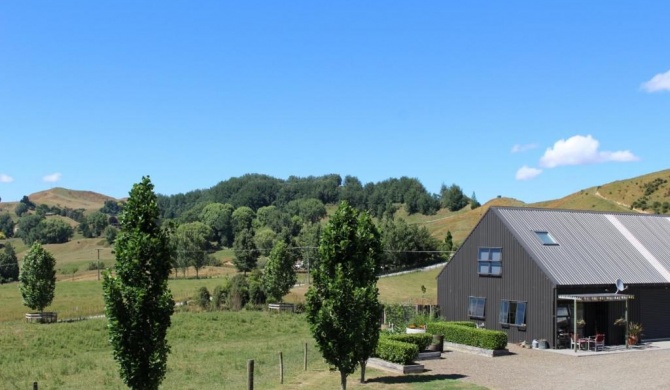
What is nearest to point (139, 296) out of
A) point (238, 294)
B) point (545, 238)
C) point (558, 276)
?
point (558, 276)

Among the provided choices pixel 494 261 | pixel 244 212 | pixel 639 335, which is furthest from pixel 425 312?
pixel 244 212

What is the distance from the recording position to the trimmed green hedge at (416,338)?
26.9m

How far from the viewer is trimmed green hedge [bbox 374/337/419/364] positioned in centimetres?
2450

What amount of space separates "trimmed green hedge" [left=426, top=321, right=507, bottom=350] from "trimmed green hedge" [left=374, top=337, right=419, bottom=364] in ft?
17.0

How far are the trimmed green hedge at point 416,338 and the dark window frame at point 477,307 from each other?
7.66 meters

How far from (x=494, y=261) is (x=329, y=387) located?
1589 cm

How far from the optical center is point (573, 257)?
32969 mm

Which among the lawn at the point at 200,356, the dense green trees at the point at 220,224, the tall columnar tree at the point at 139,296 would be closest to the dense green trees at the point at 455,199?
the dense green trees at the point at 220,224

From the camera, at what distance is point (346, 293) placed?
66.2 feet

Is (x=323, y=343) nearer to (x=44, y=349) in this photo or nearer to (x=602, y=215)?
(x=44, y=349)

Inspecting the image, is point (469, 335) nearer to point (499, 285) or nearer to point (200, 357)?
point (499, 285)

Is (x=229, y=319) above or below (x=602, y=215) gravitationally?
below

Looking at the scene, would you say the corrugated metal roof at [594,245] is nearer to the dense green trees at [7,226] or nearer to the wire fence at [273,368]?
the wire fence at [273,368]

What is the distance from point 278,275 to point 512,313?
2522cm
